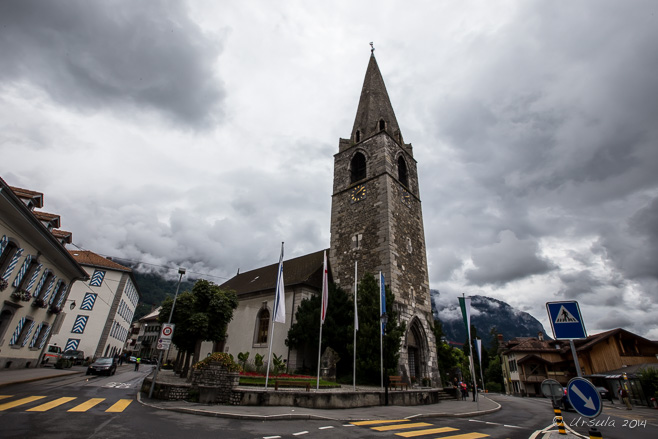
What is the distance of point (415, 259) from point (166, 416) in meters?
20.0

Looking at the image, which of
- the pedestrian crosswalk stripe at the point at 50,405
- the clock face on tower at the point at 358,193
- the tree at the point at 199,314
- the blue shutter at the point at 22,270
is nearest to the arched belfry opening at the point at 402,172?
the clock face on tower at the point at 358,193

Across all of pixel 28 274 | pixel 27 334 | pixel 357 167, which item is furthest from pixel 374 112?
pixel 27 334

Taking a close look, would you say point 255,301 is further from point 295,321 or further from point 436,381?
point 436,381

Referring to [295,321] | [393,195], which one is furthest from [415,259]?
[295,321]

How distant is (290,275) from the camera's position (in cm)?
2836

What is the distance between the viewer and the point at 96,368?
70.6 ft

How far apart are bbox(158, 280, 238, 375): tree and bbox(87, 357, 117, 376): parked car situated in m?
5.02

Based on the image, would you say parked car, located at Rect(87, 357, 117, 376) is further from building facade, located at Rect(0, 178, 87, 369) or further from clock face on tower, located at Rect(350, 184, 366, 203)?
clock face on tower, located at Rect(350, 184, 366, 203)

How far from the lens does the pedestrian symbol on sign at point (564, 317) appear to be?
5.82m

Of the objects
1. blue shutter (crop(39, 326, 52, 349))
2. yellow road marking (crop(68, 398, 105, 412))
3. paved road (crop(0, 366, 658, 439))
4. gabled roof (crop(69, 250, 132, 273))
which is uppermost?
gabled roof (crop(69, 250, 132, 273))

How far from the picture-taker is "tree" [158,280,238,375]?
816 inches

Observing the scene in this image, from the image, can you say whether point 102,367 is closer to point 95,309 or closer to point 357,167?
point 95,309

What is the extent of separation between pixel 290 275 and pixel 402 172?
45.7 feet

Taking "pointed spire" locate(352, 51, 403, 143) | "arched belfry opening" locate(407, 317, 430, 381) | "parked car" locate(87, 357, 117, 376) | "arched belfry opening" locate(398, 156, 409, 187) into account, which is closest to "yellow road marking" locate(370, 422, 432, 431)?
"arched belfry opening" locate(407, 317, 430, 381)
